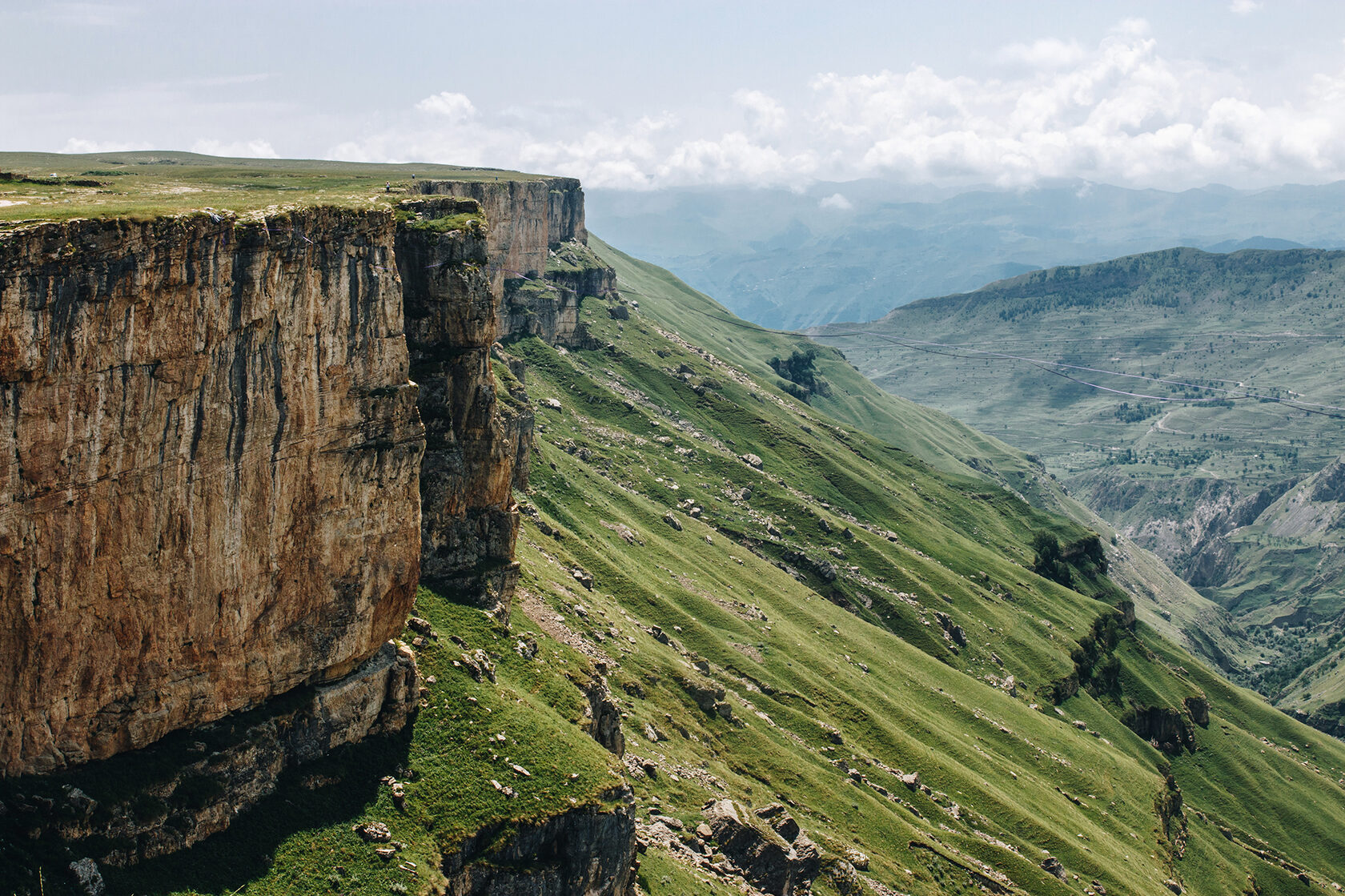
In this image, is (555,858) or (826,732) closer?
(555,858)

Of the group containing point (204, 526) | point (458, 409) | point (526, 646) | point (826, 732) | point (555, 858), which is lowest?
point (826, 732)

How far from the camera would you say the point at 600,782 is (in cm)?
6781

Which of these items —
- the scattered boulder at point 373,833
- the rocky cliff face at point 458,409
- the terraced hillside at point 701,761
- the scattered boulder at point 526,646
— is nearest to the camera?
the scattered boulder at point 373,833

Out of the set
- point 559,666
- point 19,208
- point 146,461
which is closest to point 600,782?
point 559,666

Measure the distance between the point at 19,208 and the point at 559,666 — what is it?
5132cm

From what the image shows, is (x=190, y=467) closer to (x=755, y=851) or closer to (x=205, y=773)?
(x=205, y=773)

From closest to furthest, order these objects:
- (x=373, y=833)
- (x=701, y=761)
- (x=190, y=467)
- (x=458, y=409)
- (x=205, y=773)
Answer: (x=190, y=467) → (x=205, y=773) → (x=373, y=833) → (x=458, y=409) → (x=701, y=761)

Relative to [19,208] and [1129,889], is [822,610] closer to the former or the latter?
[1129,889]

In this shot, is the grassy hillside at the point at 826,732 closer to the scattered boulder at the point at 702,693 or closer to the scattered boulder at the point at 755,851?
the scattered boulder at the point at 702,693

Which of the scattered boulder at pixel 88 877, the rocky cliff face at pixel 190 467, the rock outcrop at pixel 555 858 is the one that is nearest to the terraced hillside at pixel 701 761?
the rock outcrop at pixel 555 858

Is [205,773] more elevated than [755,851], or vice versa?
[205,773]

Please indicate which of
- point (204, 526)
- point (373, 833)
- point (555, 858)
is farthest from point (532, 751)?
point (204, 526)

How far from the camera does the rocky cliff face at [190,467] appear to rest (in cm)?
4238

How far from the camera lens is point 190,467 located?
47.8m
